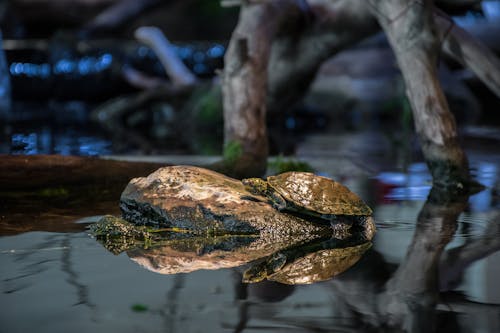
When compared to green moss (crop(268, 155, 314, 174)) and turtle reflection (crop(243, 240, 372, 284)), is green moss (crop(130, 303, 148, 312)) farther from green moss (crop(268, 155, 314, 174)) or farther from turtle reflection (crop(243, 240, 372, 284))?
green moss (crop(268, 155, 314, 174))

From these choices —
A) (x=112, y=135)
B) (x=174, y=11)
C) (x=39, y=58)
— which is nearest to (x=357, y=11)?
(x=112, y=135)

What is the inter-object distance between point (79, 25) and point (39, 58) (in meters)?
2.37

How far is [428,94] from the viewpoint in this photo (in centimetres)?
602

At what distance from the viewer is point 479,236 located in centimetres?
424

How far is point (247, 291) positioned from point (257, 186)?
1.38m

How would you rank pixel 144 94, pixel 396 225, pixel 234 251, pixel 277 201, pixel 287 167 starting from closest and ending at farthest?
1. pixel 234 251
2. pixel 277 201
3. pixel 396 225
4. pixel 287 167
5. pixel 144 94

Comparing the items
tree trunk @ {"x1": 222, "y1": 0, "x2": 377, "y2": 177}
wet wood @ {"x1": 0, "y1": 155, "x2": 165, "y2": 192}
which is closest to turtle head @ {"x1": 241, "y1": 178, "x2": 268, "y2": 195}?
wet wood @ {"x1": 0, "y1": 155, "x2": 165, "y2": 192}

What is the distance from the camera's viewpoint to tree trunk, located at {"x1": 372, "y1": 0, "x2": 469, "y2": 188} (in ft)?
19.7

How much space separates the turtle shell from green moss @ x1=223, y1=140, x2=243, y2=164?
2557 millimetres

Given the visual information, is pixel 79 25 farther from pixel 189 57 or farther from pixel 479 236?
pixel 479 236

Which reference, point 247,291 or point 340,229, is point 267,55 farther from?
point 247,291

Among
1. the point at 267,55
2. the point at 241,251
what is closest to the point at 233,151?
the point at 267,55

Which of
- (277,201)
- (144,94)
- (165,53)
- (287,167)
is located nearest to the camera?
(277,201)

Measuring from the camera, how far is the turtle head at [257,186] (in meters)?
4.42
